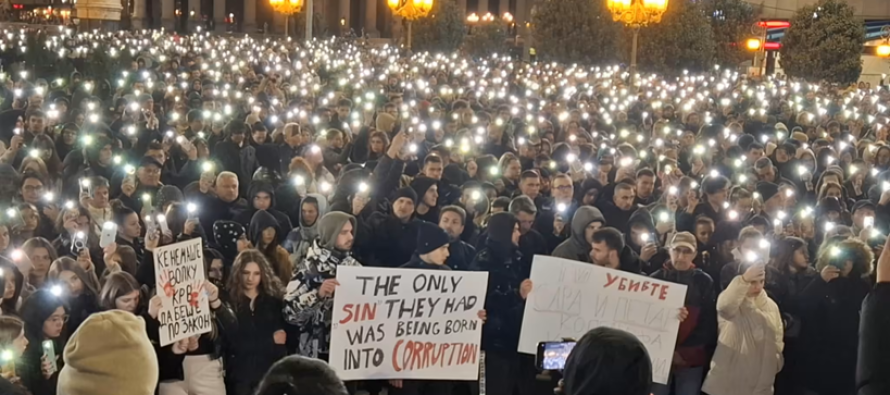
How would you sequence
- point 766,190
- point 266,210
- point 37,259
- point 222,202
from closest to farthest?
point 37,259, point 266,210, point 222,202, point 766,190

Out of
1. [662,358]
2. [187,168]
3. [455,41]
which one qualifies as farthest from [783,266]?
[455,41]

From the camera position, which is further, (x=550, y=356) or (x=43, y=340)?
(x=43, y=340)

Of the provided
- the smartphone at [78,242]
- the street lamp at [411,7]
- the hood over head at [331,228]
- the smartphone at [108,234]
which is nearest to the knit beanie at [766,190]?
the hood over head at [331,228]

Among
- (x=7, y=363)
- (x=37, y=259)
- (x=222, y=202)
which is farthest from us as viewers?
(x=222, y=202)

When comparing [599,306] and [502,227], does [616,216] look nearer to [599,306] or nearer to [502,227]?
[502,227]

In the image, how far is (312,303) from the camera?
269 inches

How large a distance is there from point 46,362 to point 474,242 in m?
4.16

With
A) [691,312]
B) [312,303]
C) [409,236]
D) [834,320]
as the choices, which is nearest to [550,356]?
[691,312]

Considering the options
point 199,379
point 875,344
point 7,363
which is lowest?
point 199,379

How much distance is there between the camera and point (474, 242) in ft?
30.0

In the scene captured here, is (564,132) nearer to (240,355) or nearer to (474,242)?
(474,242)

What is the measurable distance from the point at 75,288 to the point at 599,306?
3269mm

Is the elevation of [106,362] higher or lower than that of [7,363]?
higher

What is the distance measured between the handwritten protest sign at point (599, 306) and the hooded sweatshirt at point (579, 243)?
3.15 ft
